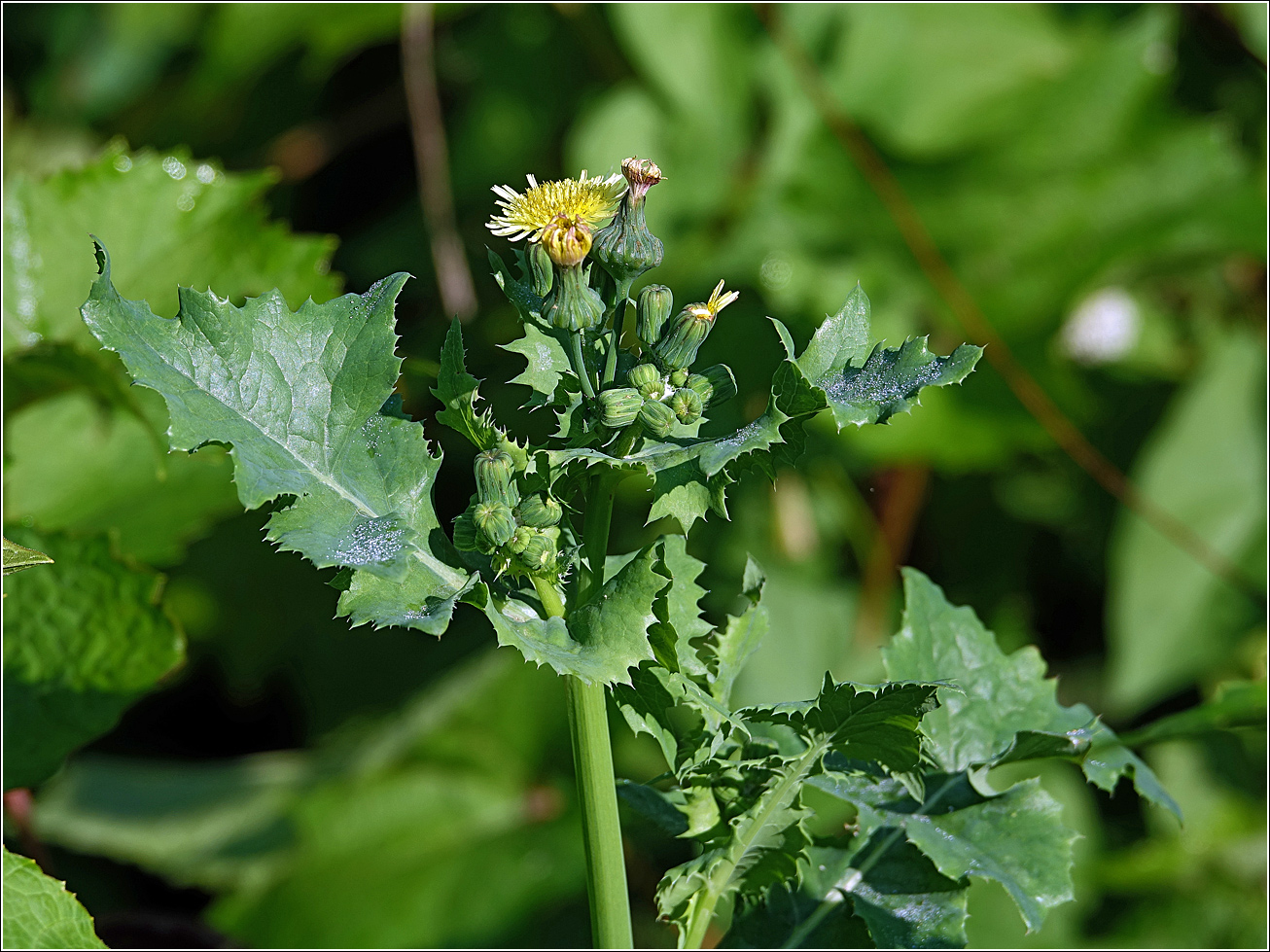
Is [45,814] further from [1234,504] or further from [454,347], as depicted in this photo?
[1234,504]

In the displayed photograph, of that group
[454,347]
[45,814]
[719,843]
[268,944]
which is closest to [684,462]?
[454,347]

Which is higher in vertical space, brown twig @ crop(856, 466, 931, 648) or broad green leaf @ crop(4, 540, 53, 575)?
brown twig @ crop(856, 466, 931, 648)

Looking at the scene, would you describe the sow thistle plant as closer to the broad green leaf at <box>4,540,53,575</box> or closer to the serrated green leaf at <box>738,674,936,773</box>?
the serrated green leaf at <box>738,674,936,773</box>

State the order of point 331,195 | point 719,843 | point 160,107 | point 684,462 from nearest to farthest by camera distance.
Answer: point 684,462 → point 719,843 → point 160,107 → point 331,195

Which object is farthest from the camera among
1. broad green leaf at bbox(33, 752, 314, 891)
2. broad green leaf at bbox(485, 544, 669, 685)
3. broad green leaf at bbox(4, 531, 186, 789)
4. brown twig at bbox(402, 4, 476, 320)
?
brown twig at bbox(402, 4, 476, 320)

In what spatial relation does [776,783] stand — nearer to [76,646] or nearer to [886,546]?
[76,646]

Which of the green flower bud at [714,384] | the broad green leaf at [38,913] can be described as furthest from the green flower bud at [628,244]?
the broad green leaf at [38,913]

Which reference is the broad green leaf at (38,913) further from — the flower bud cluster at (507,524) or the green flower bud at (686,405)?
the green flower bud at (686,405)

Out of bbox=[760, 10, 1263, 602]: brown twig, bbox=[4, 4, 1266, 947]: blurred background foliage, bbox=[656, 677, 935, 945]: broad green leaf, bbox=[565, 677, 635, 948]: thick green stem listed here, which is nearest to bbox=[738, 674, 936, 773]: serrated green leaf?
→ bbox=[656, 677, 935, 945]: broad green leaf
